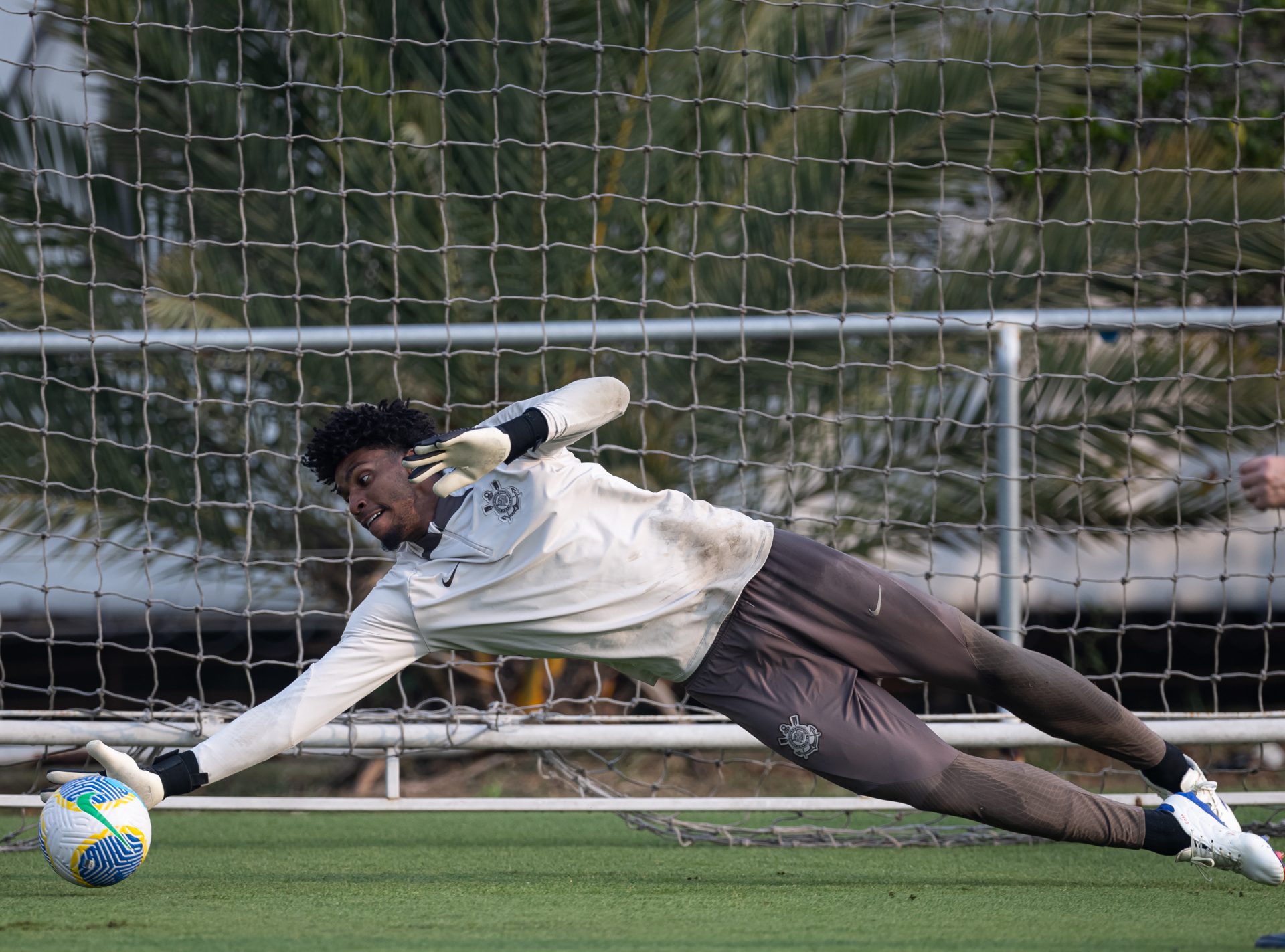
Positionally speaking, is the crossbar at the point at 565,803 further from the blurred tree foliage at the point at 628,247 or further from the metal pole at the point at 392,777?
the blurred tree foliage at the point at 628,247

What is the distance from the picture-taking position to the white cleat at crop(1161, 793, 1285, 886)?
3000mm

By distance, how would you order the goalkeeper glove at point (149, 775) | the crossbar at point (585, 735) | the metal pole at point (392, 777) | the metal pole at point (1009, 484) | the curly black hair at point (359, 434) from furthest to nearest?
the metal pole at point (1009, 484)
the metal pole at point (392, 777)
the crossbar at point (585, 735)
the curly black hair at point (359, 434)
the goalkeeper glove at point (149, 775)

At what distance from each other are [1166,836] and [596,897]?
137 centimetres

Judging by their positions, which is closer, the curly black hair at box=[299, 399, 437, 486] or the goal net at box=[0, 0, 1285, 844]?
the curly black hair at box=[299, 399, 437, 486]

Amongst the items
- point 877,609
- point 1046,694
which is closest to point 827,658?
point 877,609

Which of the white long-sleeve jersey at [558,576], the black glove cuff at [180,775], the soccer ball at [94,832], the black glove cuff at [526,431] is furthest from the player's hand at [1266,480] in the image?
the soccer ball at [94,832]

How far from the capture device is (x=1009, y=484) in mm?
4395

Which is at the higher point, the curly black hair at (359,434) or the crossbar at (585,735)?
the curly black hair at (359,434)

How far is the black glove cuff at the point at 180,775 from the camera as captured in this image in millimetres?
3018

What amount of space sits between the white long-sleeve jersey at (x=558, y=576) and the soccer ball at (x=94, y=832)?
0.37m

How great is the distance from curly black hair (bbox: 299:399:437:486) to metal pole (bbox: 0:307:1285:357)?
3.23 ft

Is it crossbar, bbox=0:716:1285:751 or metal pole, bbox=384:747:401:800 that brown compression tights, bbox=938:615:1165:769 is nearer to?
crossbar, bbox=0:716:1285:751

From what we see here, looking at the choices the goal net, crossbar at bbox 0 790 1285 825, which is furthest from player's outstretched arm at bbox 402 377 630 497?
the goal net

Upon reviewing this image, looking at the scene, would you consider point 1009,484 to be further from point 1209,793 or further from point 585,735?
point 585,735
